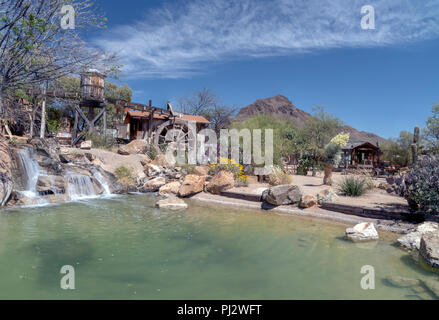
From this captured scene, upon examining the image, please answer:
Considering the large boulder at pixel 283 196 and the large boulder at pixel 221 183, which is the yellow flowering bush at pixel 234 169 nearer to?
the large boulder at pixel 221 183

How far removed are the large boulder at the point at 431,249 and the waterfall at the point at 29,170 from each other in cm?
954

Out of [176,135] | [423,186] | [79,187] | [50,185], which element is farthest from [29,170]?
[176,135]

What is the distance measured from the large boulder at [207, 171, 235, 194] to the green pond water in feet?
10.8

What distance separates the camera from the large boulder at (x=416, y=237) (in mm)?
4811

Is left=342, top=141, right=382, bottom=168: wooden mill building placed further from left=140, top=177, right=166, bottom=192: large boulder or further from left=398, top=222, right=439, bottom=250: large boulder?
left=398, top=222, right=439, bottom=250: large boulder

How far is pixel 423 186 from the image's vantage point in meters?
5.98

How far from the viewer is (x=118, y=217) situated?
666 centimetres

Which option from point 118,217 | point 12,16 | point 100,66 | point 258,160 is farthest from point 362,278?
point 258,160

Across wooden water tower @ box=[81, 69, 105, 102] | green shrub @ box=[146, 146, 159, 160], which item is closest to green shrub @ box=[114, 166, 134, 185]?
green shrub @ box=[146, 146, 159, 160]

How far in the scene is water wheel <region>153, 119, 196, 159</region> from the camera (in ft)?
64.3

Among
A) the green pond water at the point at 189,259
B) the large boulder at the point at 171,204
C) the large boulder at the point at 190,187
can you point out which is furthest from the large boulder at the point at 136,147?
the green pond water at the point at 189,259
